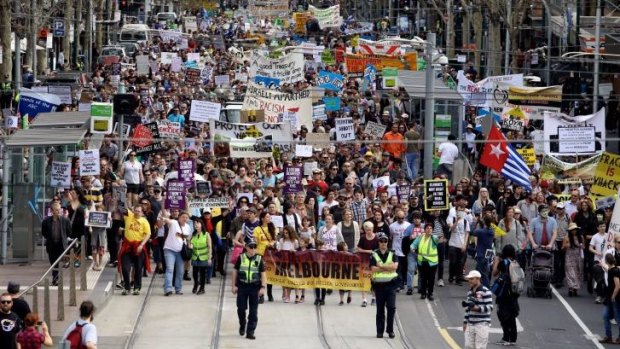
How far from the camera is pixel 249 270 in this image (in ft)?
74.3

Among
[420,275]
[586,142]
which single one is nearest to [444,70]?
[586,142]

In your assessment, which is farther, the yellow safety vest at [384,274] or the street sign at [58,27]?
the street sign at [58,27]

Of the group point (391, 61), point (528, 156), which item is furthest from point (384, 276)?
point (391, 61)

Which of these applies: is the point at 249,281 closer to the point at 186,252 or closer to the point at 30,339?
the point at 186,252

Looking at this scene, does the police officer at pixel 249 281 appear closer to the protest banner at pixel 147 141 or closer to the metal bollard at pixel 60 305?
the metal bollard at pixel 60 305

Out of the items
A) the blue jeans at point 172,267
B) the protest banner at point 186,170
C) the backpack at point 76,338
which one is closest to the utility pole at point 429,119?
the protest banner at point 186,170

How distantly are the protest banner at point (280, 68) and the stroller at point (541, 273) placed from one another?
19294 millimetres

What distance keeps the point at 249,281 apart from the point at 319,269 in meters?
3.15

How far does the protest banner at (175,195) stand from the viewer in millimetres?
27844

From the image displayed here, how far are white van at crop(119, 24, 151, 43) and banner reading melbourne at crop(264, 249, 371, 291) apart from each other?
206ft

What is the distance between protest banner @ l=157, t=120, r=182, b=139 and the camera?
37.5m

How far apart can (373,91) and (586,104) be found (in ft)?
19.1

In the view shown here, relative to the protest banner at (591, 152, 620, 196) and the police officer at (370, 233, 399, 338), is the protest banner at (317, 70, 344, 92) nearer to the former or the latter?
the protest banner at (591, 152, 620, 196)

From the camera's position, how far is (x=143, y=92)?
4819 cm
